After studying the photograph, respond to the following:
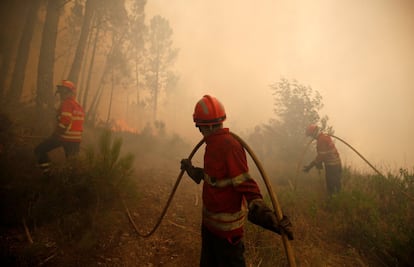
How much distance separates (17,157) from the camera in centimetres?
555

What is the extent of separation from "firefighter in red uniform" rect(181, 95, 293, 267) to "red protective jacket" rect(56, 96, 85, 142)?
3.95 meters

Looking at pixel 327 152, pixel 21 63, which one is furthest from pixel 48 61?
pixel 327 152

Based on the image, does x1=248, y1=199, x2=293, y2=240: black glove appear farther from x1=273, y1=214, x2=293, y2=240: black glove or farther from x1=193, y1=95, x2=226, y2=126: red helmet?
x1=193, y1=95, x2=226, y2=126: red helmet

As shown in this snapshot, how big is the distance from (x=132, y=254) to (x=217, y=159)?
2539 millimetres

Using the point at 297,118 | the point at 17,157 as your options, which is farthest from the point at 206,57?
A: the point at 17,157

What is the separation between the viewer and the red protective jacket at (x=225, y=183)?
90.4 inches

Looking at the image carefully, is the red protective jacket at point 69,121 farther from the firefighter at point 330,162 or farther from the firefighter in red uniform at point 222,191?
the firefighter at point 330,162

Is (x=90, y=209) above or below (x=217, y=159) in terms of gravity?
below

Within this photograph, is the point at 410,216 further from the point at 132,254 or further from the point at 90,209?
the point at 90,209

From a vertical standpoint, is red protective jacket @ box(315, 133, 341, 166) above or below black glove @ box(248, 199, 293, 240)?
above

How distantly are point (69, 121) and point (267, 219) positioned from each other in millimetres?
5009

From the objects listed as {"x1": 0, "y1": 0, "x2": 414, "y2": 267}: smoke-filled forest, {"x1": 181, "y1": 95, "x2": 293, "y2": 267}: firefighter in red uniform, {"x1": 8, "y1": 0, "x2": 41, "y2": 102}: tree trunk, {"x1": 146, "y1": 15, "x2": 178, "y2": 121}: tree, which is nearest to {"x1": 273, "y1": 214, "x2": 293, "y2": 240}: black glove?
{"x1": 0, "y1": 0, "x2": 414, "y2": 267}: smoke-filled forest

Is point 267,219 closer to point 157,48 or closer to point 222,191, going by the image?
point 222,191

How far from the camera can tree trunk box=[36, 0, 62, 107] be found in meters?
8.32
